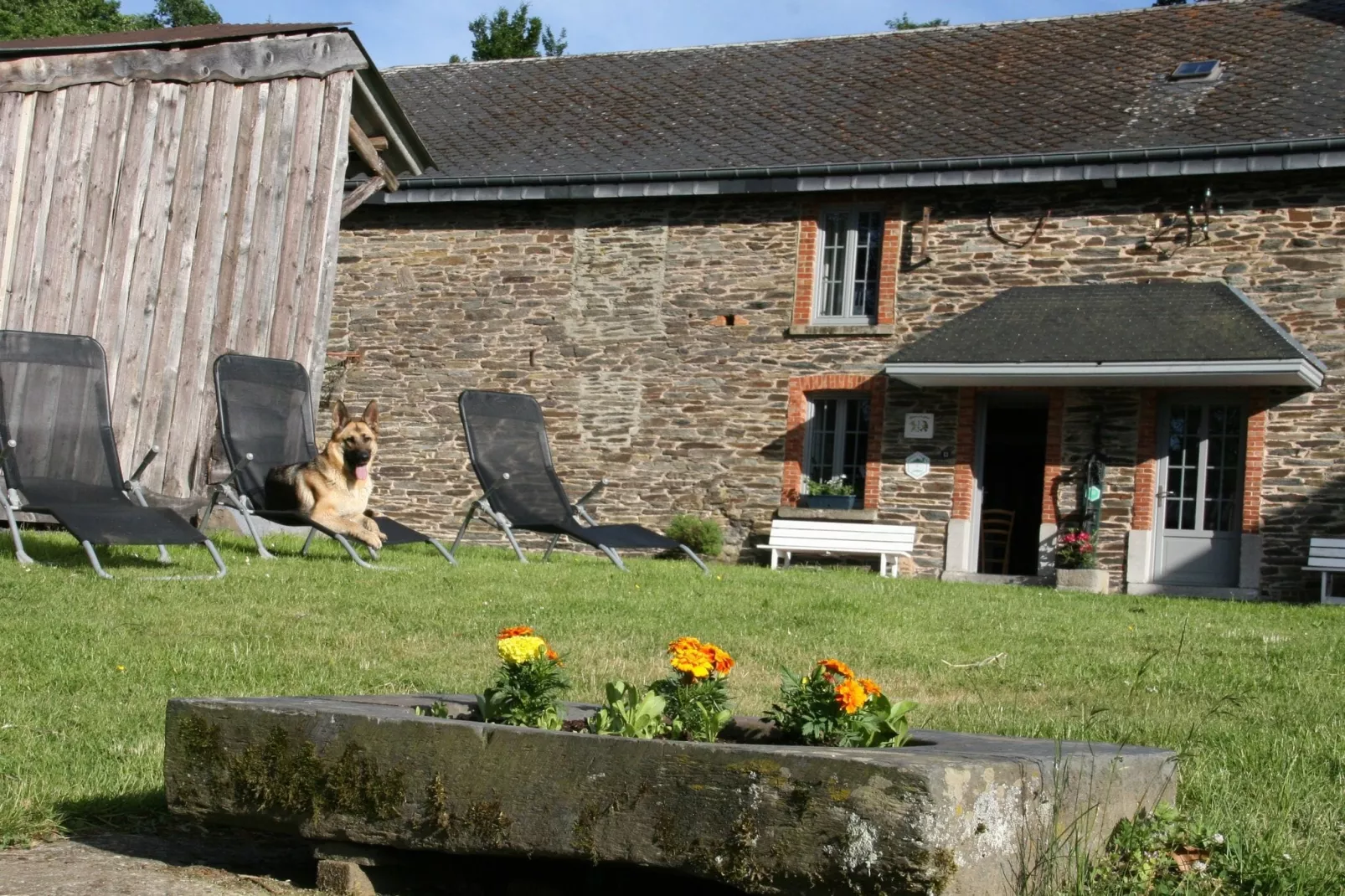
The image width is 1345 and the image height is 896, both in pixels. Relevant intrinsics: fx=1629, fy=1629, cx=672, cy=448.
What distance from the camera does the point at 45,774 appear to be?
13.8ft

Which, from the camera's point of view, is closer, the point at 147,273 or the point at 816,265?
the point at 147,273

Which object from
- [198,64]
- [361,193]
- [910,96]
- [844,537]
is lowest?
[844,537]

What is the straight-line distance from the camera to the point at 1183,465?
52.3 feet

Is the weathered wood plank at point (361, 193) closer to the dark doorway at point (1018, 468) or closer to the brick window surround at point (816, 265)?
the brick window surround at point (816, 265)

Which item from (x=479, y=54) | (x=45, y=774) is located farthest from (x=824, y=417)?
(x=479, y=54)

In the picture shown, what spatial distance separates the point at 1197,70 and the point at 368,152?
8799mm

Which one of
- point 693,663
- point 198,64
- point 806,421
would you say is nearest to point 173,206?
point 198,64

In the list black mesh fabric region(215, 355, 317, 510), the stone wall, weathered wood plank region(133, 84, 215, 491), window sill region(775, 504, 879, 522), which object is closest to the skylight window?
the stone wall

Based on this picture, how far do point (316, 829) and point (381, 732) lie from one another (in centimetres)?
27

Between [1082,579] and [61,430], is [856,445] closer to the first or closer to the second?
[1082,579]

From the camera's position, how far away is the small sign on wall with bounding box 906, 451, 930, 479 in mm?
16703

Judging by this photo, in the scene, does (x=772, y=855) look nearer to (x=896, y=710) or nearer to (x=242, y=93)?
(x=896, y=710)

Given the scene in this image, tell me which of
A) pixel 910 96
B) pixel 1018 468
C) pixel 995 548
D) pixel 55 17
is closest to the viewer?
pixel 995 548

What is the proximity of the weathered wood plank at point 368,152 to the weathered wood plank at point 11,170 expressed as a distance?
3121mm
